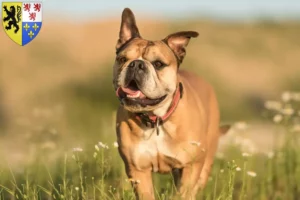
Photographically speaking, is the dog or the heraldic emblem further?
the heraldic emblem

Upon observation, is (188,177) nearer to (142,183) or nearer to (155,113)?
(142,183)

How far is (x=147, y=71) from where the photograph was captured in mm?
5707

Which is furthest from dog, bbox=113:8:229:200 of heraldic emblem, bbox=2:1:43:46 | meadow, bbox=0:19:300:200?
heraldic emblem, bbox=2:1:43:46

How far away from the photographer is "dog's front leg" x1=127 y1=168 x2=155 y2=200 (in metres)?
6.18

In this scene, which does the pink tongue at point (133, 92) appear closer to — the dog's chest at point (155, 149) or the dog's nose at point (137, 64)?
the dog's nose at point (137, 64)

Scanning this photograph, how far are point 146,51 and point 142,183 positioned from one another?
3.28 ft

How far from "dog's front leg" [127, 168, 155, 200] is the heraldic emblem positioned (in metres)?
1.50

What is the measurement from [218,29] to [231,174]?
51.5ft

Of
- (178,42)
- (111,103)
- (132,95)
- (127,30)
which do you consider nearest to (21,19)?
(127,30)

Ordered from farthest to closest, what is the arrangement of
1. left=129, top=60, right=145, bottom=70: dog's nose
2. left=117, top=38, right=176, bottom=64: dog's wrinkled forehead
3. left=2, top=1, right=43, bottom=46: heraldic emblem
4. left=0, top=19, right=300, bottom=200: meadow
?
1. left=0, top=19, right=300, bottom=200: meadow
2. left=2, top=1, right=43, bottom=46: heraldic emblem
3. left=117, top=38, right=176, bottom=64: dog's wrinkled forehead
4. left=129, top=60, right=145, bottom=70: dog's nose

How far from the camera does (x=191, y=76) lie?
7.09m

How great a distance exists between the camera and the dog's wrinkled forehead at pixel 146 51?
587 cm

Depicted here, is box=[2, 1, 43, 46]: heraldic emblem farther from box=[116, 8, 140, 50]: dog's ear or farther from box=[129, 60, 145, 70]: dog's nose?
box=[129, 60, 145, 70]: dog's nose

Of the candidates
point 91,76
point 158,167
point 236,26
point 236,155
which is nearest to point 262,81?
point 91,76
